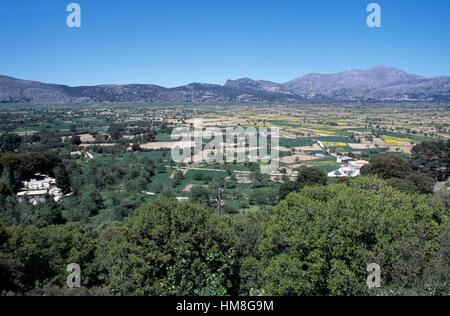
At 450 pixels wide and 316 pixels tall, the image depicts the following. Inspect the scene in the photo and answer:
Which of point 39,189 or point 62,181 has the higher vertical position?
point 62,181

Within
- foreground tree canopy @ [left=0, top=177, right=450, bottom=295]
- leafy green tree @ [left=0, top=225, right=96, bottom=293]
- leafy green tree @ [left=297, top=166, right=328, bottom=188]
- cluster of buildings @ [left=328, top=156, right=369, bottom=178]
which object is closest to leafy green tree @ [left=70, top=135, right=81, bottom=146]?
cluster of buildings @ [left=328, top=156, right=369, bottom=178]

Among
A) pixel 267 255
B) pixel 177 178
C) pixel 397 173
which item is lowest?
pixel 177 178

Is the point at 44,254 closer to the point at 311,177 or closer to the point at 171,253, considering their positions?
the point at 171,253

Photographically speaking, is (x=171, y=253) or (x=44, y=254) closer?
(x=171, y=253)

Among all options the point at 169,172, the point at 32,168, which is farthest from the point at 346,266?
the point at 32,168

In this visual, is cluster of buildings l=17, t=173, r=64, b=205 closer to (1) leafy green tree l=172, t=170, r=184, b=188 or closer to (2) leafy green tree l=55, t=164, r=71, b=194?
(2) leafy green tree l=55, t=164, r=71, b=194

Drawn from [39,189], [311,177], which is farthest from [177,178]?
[311,177]

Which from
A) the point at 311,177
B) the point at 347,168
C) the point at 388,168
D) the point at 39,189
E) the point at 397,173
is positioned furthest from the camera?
the point at 347,168
